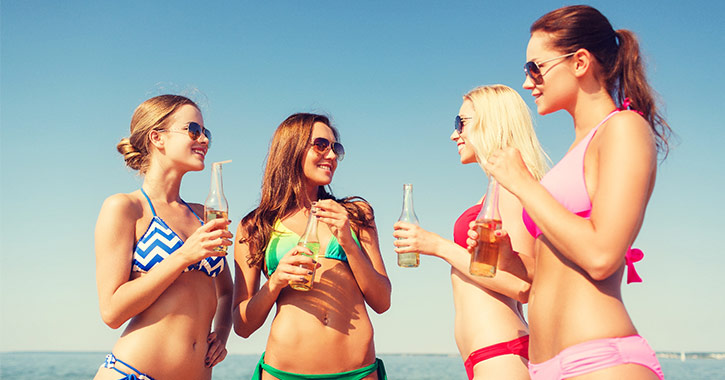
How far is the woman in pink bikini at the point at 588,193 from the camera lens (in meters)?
2.39

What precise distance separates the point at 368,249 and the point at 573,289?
2.39 m

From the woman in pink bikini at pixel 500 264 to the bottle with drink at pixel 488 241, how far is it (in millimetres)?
205

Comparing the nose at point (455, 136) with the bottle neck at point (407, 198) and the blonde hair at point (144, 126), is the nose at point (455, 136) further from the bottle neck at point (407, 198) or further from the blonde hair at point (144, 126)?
the blonde hair at point (144, 126)

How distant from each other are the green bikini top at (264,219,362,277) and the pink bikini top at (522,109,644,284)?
6.62 feet

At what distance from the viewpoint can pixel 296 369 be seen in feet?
13.9

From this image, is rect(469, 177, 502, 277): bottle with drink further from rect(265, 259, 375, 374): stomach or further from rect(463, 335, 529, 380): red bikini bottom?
rect(265, 259, 375, 374): stomach

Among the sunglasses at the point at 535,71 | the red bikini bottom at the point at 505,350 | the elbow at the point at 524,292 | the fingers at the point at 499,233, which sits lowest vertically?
the red bikini bottom at the point at 505,350

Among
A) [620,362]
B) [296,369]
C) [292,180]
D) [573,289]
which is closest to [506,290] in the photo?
[573,289]

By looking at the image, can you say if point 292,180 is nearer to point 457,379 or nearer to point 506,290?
point 506,290

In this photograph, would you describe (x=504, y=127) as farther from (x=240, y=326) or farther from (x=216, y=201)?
(x=240, y=326)

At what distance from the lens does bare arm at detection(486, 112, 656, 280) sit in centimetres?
237

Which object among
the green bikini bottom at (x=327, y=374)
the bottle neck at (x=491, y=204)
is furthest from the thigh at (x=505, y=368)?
the green bikini bottom at (x=327, y=374)

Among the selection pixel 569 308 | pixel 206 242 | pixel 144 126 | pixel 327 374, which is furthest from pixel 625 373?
pixel 144 126

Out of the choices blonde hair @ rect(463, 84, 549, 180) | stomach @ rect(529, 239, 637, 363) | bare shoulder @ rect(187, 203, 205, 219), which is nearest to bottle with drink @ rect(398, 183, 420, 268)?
blonde hair @ rect(463, 84, 549, 180)
